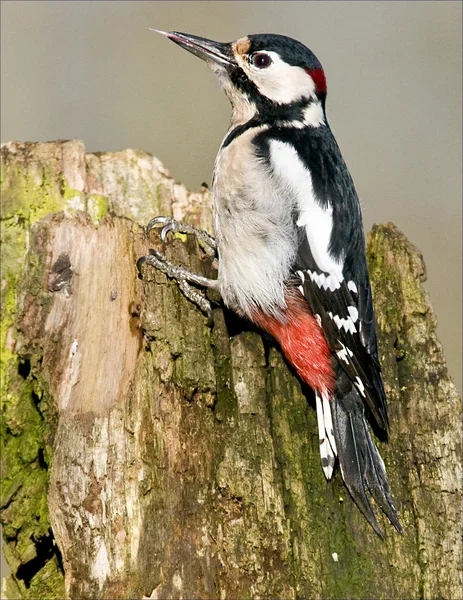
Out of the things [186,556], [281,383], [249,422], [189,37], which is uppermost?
[189,37]

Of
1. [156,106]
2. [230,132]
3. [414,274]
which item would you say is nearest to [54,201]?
[230,132]

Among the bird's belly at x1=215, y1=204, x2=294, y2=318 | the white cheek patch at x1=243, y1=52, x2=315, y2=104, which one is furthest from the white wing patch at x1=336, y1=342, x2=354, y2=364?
the white cheek patch at x1=243, y1=52, x2=315, y2=104

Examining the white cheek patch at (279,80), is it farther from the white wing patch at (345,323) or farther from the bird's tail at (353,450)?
the bird's tail at (353,450)

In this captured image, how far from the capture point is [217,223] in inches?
151

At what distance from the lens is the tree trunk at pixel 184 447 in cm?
300

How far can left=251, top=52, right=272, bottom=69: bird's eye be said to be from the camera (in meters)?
4.22

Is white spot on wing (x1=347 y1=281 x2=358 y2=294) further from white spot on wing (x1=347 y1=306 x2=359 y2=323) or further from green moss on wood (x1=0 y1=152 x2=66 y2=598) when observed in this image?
green moss on wood (x1=0 y1=152 x2=66 y2=598)

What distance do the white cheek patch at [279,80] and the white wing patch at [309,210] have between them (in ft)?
1.89

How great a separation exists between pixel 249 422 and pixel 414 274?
1349 mm

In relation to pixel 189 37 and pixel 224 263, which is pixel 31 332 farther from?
pixel 189 37

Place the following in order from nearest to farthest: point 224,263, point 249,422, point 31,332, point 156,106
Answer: point 249,422 < point 31,332 < point 224,263 < point 156,106

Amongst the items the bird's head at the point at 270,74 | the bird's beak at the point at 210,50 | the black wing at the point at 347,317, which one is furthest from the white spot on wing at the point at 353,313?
the bird's beak at the point at 210,50

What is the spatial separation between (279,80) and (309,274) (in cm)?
126

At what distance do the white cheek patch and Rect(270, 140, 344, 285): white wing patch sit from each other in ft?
1.89
